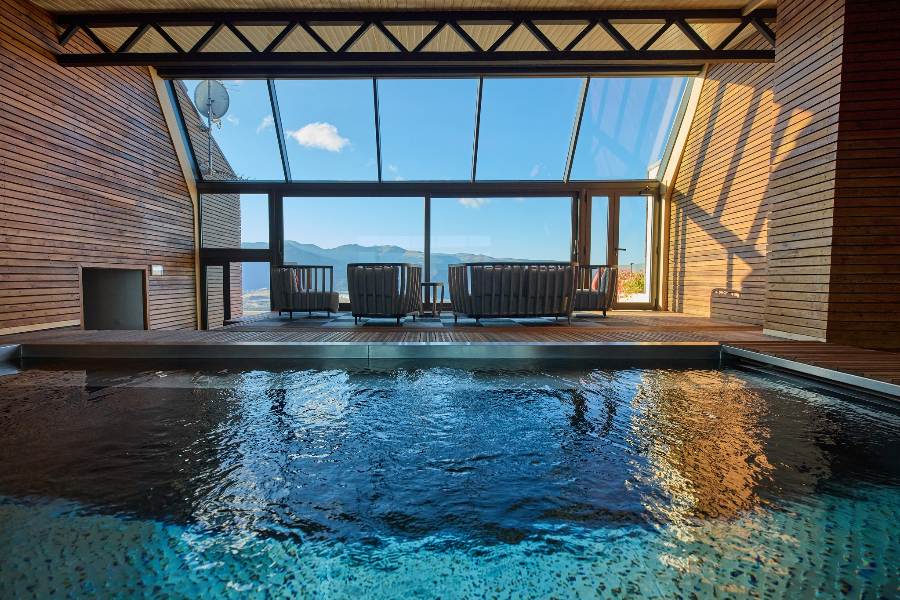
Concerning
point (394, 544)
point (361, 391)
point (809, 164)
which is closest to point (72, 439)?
point (361, 391)

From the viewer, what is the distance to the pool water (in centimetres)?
106

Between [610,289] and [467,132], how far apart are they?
3968 mm

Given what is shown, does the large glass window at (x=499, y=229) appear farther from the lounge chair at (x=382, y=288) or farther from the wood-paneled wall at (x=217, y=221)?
the wood-paneled wall at (x=217, y=221)

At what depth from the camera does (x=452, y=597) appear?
3.34ft

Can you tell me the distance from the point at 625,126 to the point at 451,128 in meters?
3.39

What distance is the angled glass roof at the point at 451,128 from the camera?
25.4ft

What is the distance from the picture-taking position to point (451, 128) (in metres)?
8.18

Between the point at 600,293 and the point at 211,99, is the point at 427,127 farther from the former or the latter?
the point at 600,293

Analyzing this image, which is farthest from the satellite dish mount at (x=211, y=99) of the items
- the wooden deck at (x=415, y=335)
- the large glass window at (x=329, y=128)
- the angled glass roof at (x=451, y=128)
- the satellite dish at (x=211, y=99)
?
the wooden deck at (x=415, y=335)

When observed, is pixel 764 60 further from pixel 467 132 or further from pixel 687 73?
pixel 467 132

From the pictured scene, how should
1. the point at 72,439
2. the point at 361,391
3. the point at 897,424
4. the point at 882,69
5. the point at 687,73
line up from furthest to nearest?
the point at 687,73
the point at 882,69
the point at 361,391
the point at 897,424
the point at 72,439

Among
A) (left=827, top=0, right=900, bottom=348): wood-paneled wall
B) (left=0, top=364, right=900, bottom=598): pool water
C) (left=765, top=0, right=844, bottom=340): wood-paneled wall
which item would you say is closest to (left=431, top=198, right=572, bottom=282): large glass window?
(left=765, top=0, right=844, bottom=340): wood-paneled wall

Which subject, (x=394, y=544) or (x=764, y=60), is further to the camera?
(x=764, y=60)

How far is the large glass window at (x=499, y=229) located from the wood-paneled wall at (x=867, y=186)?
4.85 meters
